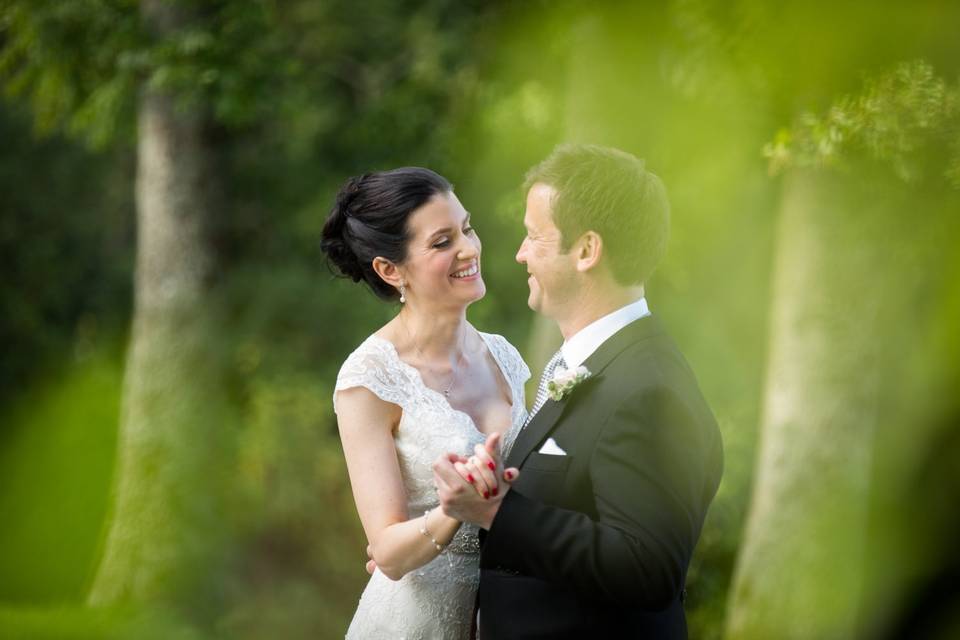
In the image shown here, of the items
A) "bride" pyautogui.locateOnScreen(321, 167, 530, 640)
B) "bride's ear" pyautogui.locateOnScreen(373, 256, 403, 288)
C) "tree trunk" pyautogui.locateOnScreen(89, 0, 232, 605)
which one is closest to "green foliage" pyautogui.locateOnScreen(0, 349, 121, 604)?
"tree trunk" pyautogui.locateOnScreen(89, 0, 232, 605)

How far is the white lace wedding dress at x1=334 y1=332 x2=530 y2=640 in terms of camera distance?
11.0 ft

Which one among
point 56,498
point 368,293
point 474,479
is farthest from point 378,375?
point 56,498

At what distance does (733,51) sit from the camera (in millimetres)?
6957

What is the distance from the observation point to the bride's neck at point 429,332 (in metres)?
3.60

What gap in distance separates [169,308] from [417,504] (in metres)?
7.78

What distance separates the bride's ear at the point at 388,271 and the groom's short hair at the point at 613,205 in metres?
0.86

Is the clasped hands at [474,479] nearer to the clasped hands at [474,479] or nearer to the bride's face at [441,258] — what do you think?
the clasped hands at [474,479]

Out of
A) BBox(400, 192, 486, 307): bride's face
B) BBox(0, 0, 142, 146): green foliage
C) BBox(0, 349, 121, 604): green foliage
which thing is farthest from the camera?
BBox(0, 349, 121, 604): green foliage

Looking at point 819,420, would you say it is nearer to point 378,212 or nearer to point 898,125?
point 898,125

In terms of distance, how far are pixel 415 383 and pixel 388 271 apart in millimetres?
389

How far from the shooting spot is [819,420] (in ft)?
24.9

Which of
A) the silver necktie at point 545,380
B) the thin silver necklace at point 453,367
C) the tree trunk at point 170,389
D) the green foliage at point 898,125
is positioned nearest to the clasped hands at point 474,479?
the silver necktie at point 545,380

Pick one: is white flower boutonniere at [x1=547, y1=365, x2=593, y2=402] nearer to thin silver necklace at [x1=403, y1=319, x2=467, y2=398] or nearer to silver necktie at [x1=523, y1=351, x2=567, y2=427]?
silver necktie at [x1=523, y1=351, x2=567, y2=427]

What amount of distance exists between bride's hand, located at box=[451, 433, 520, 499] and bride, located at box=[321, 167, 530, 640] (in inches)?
27.1
